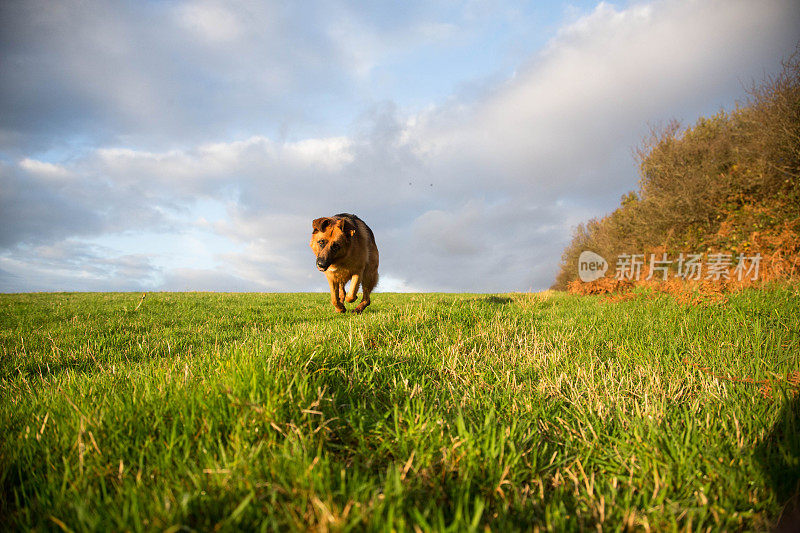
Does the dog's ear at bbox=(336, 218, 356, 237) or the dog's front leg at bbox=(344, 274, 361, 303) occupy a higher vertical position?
the dog's ear at bbox=(336, 218, 356, 237)

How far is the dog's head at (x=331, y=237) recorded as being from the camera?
7.26 meters

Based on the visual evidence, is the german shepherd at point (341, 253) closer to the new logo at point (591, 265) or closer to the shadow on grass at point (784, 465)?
the shadow on grass at point (784, 465)

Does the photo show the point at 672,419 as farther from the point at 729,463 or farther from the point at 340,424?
the point at 340,424

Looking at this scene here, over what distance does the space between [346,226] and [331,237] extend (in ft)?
1.32

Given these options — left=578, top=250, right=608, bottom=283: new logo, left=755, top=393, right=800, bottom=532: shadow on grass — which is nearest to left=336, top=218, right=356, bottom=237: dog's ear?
left=755, top=393, right=800, bottom=532: shadow on grass

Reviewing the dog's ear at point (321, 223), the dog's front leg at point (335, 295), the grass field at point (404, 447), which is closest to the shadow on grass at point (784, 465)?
the grass field at point (404, 447)

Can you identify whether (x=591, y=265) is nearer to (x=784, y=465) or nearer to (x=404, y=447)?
(x=784, y=465)

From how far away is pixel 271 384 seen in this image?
1.89m

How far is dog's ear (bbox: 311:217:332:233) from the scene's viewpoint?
7.40 metres

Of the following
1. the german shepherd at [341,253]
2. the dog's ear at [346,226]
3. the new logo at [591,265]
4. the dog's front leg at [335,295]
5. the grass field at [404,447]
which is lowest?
the grass field at [404,447]

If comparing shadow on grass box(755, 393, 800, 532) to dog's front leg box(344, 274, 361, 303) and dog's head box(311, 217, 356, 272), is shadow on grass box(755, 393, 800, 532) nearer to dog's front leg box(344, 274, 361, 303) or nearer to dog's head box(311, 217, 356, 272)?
dog's head box(311, 217, 356, 272)

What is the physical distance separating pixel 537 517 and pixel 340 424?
1.01 m

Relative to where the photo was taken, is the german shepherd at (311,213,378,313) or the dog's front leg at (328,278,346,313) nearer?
the german shepherd at (311,213,378,313)

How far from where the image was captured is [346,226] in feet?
24.9
